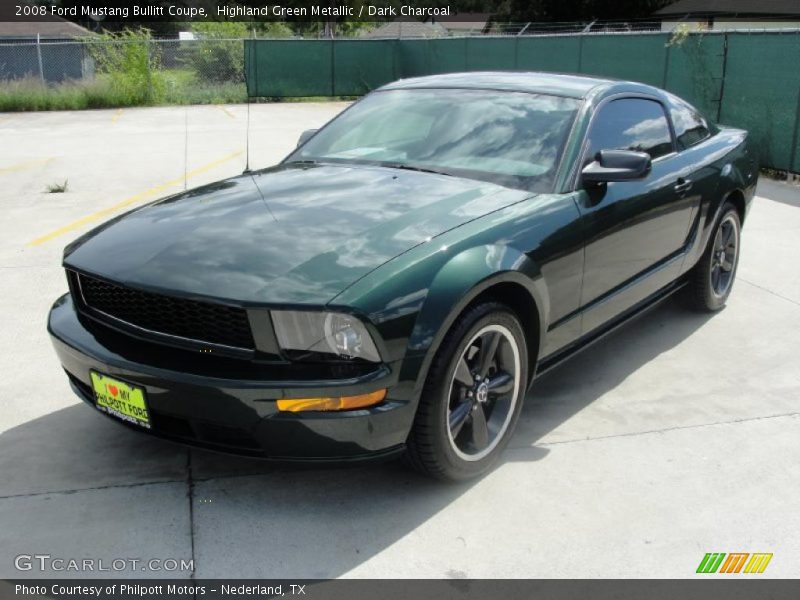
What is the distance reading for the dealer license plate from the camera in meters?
2.97

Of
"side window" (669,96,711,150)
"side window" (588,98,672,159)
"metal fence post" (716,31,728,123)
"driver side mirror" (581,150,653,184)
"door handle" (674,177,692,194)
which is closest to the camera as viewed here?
"driver side mirror" (581,150,653,184)

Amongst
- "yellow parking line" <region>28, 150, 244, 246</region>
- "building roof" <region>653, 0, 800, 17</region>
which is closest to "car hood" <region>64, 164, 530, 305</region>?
"yellow parking line" <region>28, 150, 244, 246</region>

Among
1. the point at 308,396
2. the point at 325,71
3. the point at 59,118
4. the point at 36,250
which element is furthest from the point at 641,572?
the point at 325,71

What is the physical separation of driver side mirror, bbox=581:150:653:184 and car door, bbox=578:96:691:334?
0.27 ft

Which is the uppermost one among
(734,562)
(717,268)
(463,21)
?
(463,21)

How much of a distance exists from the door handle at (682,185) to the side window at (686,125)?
0.97 feet

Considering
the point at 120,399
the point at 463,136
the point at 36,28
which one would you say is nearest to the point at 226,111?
the point at 463,136

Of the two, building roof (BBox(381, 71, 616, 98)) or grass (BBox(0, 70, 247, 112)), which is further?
grass (BBox(0, 70, 247, 112))

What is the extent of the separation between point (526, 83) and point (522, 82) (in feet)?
0.09

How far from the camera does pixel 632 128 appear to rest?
4504 millimetres

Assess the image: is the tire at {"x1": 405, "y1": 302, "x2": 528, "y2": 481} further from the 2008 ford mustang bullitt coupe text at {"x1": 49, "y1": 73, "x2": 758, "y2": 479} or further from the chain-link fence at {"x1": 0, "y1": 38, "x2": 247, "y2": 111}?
the chain-link fence at {"x1": 0, "y1": 38, "x2": 247, "y2": 111}

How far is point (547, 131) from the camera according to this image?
157 inches

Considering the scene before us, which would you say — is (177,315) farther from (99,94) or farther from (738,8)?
(738,8)

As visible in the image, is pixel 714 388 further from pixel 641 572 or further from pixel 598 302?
pixel 641 572
